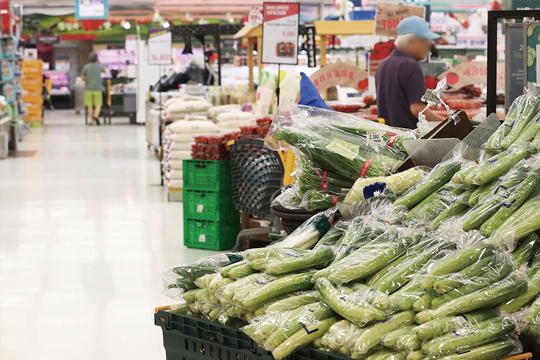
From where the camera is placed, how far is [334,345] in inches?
60.1

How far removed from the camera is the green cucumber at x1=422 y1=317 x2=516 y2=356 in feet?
4.68

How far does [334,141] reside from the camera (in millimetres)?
2373

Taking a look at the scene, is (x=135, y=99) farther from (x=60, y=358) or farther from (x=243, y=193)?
(x=60, y=358)

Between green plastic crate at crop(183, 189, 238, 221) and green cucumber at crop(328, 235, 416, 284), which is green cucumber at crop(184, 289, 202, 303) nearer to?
green cucumber at crop(328, 235, 416, 284)

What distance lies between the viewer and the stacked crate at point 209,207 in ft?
17.3

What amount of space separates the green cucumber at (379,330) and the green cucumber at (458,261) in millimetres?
86

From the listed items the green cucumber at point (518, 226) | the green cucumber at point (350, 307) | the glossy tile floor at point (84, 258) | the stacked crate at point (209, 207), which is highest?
the green cucumber at point (518, 226)

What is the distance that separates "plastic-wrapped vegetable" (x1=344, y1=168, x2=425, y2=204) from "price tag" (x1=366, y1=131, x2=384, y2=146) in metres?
0.27

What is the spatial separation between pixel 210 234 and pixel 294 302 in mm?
3639

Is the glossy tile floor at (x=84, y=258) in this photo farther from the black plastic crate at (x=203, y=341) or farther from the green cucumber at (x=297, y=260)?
the green cucumber at (x=297, y=260)

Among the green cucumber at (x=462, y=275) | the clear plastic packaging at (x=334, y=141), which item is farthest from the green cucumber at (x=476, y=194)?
the clear plastic packaging at (x=334, y=141)

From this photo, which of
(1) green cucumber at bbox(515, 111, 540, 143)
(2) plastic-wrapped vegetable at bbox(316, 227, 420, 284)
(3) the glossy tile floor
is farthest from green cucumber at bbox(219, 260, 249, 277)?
(3) the glossy tile floor

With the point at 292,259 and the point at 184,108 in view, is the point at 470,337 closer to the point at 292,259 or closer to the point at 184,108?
the point at 292,259

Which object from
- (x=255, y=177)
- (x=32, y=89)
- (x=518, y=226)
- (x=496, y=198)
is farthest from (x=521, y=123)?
(x=32, y=89)
